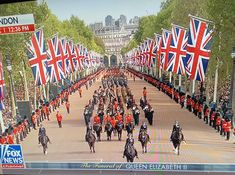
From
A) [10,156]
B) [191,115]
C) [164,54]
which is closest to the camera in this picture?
[10,156]

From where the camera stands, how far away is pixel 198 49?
1003 centimetres

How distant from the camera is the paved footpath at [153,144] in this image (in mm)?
8742

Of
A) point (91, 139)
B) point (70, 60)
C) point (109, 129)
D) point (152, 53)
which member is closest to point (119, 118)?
point (109, 129)

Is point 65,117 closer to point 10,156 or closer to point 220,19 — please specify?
point 10,156

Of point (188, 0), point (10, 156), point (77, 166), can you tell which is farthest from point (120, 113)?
point (188, 0)

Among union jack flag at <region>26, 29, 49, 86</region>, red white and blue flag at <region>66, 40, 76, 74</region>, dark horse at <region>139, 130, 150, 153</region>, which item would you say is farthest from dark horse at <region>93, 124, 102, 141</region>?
red white and blue flag at <region>66, 40, 76, 74</region>

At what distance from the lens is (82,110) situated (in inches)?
429

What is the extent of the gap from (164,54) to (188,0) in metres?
3.23

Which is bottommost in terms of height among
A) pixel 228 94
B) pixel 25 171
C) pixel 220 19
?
pixel 25 171

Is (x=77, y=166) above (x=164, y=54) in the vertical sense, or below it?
below

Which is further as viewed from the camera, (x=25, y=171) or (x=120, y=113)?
(x=120, y=113)

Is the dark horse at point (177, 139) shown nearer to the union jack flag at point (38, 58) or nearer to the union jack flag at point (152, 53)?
the union jack flag at point (38, 58)

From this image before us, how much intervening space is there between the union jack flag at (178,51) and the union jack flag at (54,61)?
3518 millimetres

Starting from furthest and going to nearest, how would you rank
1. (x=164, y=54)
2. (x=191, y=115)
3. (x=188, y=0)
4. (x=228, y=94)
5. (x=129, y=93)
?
1. (x=188, y=0)
2. (x=164, y=54)
3. (x=129, y=93)
4. (x=191, y=115)
5. (x=228, y=94)
